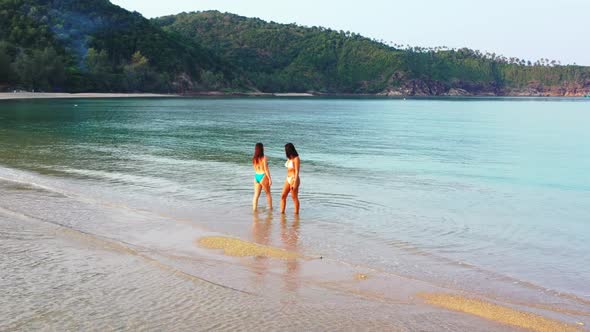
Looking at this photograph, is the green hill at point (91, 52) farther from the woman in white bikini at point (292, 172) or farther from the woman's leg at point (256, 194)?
the woman in white bikini at point (292, 172)

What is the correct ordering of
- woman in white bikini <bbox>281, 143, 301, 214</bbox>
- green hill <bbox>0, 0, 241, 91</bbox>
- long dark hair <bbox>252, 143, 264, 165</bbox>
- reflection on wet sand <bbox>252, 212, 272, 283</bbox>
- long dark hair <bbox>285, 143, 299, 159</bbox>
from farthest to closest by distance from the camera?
1. green hill <bbox>0, 0, 241, 91</bbox>
2. long dark hair <bbox>252, 143, 264, 165</bbox>
3. woman in white bikini <bbox>281, 143, 301, 214</bbox>
4. long dark hair <bbox>285, 143, 299, 159</bbox>
5. reflection on wet sand <bbox>252, 212, 272, 283</bbox>

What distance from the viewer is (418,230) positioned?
1319cm

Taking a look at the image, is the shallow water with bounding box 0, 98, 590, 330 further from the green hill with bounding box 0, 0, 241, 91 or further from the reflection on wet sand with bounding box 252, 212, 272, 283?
the green hill with bounding box 0, 0, 241, 91

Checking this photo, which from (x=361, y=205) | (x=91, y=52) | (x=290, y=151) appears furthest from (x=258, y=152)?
(x=91, y=52)

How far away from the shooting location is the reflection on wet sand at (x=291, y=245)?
872 cm

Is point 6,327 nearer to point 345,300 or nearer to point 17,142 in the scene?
point 345,300

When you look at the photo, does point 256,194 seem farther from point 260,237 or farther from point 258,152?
point 260,237

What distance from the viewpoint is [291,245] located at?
11.3m

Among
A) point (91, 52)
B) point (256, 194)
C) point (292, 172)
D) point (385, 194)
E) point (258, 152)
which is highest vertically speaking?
point (91, 52)

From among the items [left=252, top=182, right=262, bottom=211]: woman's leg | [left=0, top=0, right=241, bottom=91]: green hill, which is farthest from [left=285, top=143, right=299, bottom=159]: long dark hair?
[left=0, top=0, right=241, bottom=91]: green hill

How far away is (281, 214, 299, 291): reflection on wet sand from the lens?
28.6ft

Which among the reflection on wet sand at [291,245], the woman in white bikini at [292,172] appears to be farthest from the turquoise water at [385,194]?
the woman in white bikini at [292,172]

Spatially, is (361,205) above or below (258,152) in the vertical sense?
below

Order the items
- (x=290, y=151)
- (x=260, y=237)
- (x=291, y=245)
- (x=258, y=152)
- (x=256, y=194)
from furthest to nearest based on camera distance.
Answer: (x=256, y=194) → (x=258, y=152) → (x=290, y=151) → (x=260, y=237) → (x=291, y=245)
